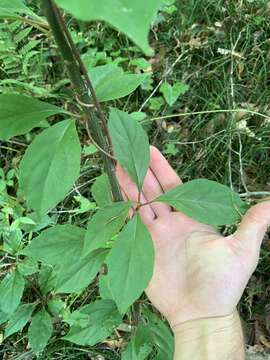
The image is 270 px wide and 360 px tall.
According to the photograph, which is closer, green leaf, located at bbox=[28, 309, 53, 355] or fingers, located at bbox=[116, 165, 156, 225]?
fingers, located at bbox=[116, 165, 156, 225]

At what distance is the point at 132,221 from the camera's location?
853mm

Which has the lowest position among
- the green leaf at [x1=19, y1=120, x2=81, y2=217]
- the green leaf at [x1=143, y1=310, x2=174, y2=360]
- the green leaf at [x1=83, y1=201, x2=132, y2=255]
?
the green leaf at [x1=143, y1=310, x2=174, y2=360]

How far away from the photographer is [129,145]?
93 centimetres

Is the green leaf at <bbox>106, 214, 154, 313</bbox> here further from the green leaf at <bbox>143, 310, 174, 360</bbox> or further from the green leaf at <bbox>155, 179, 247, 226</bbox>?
the green leaf at <bbox>143, 310, 174, 360</bbox>

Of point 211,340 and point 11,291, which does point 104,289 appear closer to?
point 211,340

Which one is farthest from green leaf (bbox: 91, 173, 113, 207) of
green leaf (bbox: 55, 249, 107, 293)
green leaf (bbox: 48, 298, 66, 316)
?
green leaf (bbox: 48, 298, 66, 316)

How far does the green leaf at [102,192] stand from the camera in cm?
108

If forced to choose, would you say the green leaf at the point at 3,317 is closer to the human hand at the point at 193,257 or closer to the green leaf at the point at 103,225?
the human hand at the point at 193,257

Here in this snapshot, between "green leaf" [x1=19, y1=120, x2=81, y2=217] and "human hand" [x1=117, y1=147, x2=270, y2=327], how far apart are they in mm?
506

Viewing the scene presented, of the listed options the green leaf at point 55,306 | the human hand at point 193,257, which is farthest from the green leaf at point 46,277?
the human hand at point 193,257

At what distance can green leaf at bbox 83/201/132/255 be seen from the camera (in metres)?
0.83

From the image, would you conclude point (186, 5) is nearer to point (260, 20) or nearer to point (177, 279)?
point (260, 20)

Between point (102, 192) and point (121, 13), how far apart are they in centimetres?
78

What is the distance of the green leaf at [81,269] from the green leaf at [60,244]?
13 mm
